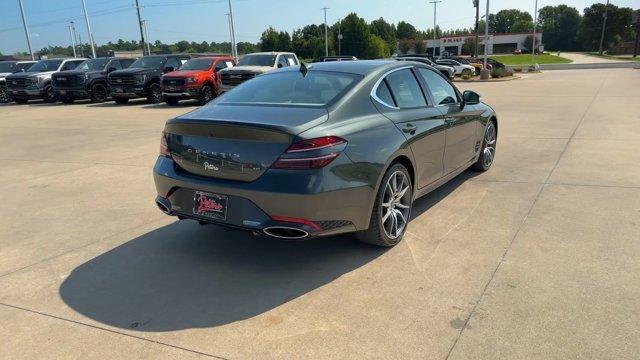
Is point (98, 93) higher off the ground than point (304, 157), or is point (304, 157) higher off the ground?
point (304, 157)

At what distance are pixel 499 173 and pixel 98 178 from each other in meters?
5.76

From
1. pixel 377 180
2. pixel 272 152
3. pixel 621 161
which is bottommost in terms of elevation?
pixel 621 161

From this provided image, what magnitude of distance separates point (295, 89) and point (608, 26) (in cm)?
12264

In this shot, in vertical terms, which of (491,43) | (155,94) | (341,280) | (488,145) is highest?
(488,145)

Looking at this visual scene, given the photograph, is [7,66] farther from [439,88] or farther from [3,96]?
[439,88]

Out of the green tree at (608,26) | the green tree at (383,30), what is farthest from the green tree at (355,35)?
the green tree at (608,26)

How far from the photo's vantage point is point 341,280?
3748 mm

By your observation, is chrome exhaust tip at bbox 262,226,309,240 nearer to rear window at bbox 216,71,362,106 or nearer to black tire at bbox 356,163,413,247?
black tire at bbox 356,163,413,247

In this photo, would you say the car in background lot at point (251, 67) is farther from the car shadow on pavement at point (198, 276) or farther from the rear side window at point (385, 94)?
the car shadow on pavement at point (198, 276)

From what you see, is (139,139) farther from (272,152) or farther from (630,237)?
(630,237)

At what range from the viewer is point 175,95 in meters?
18.3

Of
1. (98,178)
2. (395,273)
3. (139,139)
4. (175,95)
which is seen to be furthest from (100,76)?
(395,273)

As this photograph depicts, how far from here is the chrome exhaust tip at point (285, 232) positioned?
3.50 meters

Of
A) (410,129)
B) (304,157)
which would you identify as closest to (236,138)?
(304,157)
